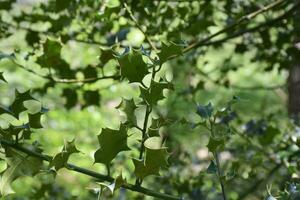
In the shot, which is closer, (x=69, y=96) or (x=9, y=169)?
(x=9, y=169)

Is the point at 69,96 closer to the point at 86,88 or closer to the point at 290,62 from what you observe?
the point at 86,88

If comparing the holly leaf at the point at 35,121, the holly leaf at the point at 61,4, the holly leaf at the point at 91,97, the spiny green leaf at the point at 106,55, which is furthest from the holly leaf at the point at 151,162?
the holly leaf at the point at 91,97

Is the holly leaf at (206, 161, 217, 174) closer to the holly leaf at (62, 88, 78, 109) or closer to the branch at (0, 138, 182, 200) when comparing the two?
the branch at (0, 138, 182, 200)

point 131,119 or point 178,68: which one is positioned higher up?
point 131,119

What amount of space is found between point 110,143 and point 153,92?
12cm

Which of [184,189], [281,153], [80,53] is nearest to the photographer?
[281,153]

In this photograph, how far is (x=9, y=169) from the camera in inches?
44.7

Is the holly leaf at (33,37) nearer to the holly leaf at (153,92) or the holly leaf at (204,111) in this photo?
the holly leaf at (204,111)

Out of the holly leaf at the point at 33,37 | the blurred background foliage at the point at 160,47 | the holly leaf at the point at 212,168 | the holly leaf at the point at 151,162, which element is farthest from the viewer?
the holly leaf at the point at 33,37

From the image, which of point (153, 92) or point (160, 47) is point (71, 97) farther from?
point (153, 92)

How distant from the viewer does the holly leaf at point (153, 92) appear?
41.6 inches

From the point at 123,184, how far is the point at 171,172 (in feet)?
4.97

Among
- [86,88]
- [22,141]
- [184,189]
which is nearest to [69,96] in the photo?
[86,88]

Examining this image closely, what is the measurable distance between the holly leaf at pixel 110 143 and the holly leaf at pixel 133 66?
3.6 inches
